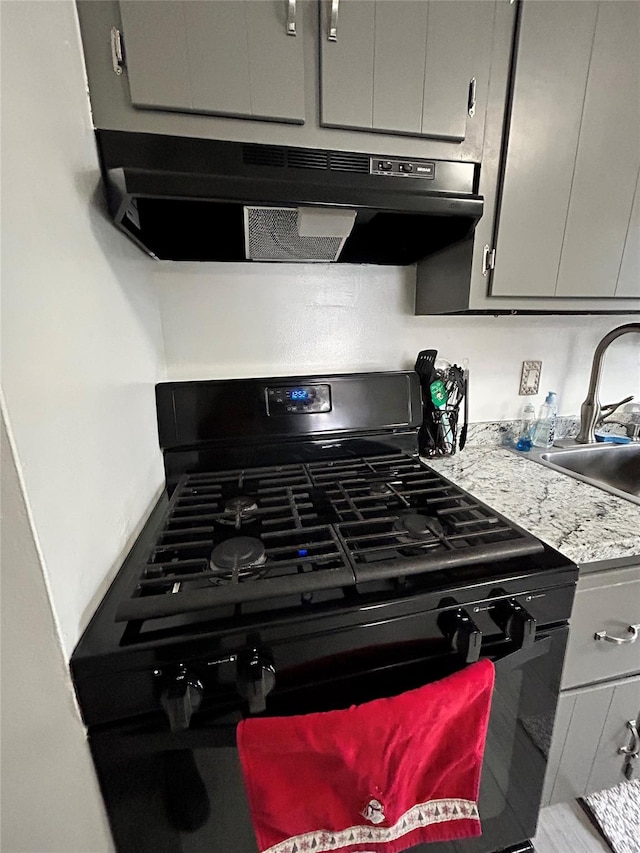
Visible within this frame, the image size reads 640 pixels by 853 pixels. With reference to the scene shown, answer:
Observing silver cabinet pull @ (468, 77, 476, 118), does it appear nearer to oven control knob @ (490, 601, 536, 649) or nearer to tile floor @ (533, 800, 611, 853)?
oven control knob @ (490, 601, 536, 649)

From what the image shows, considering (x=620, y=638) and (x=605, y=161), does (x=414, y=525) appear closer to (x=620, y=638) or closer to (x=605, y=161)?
(x=620, y=638)

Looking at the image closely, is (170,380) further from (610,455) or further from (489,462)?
(610,455)

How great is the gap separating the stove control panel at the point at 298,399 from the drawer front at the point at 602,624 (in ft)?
2.50

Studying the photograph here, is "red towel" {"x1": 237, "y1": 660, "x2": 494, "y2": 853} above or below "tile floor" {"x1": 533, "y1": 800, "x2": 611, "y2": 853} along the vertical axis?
above

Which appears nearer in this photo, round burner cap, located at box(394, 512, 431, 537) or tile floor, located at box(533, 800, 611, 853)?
round burner cap, located at box(394, 512, 431, 537)

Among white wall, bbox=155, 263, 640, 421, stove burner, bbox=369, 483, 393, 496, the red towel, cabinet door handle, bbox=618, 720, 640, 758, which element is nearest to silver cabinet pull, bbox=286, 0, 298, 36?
white wall, bbox=155, 263, 640, 421

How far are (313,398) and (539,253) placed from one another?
72 centimetres

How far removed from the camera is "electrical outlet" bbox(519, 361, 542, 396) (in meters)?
1.38

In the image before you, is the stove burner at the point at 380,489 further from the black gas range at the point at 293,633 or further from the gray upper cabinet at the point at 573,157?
the gray upper cabinet at the point at 573,157

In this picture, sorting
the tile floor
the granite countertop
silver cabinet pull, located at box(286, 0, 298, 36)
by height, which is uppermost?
silver cabinet pull, located at box(286, 0, 298, 36)

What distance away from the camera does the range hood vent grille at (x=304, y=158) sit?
73 cm

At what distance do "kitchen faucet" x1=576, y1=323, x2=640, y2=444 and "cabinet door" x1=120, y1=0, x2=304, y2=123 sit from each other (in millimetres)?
1198

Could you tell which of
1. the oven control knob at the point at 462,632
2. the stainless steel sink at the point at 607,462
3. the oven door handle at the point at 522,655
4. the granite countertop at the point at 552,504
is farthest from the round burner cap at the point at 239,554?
the stainless steel sink at the point at 607,462

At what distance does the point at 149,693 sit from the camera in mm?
519
